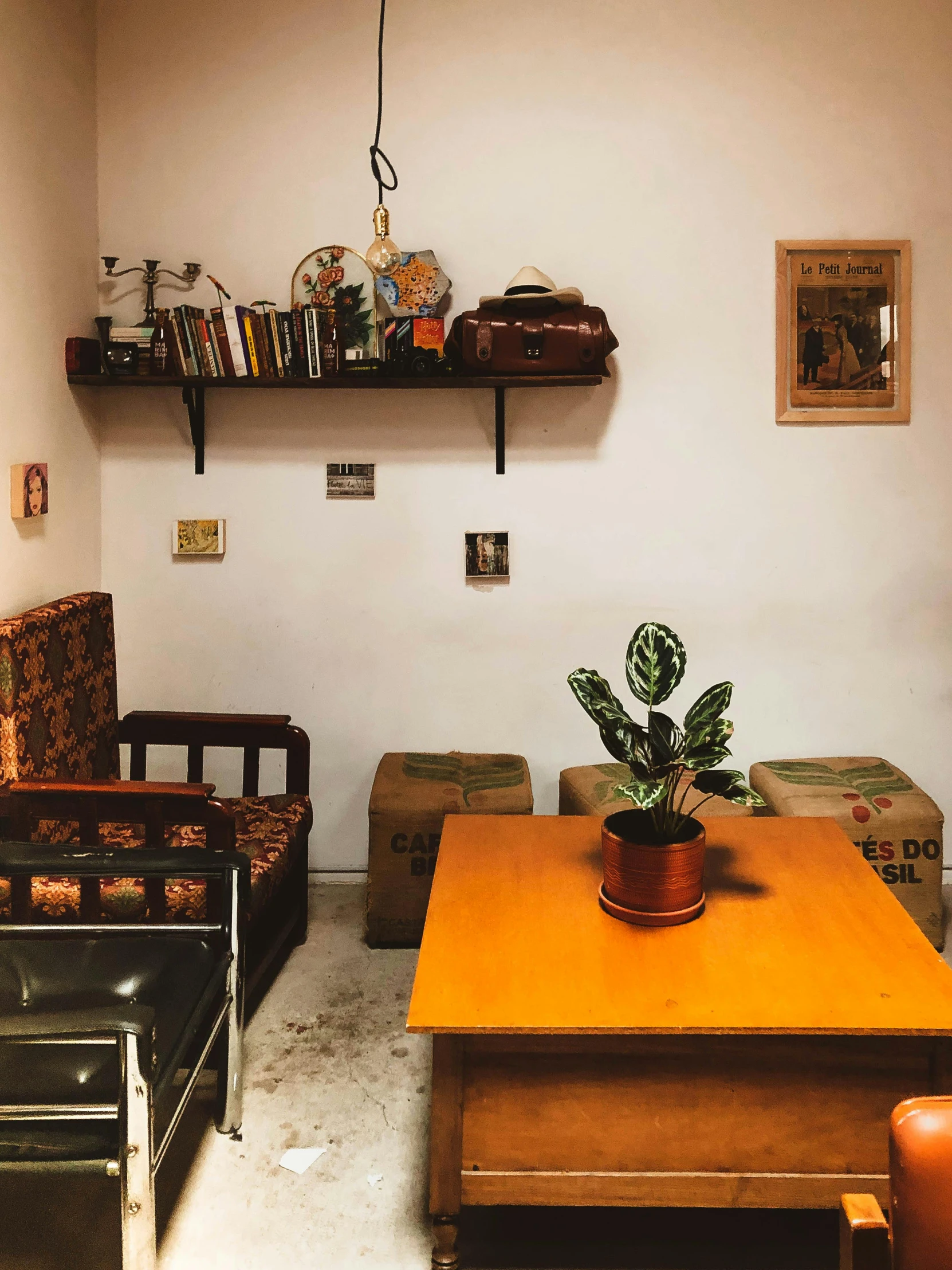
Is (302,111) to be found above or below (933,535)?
above

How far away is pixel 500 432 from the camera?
3557 mm

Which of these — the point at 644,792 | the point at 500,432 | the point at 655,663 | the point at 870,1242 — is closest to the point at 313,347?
the point at 500,432

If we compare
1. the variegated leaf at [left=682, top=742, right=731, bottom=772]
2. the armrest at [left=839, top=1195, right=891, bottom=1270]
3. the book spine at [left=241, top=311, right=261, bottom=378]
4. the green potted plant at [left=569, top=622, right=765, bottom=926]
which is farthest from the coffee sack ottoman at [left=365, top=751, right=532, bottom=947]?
the armrest at [left=839, top=1195, right=891, bottom=1270]

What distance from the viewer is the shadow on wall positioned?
11.8 ft

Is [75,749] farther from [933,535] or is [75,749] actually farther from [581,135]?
[933,535]

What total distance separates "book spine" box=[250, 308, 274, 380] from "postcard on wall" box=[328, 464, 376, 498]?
15.0 inches

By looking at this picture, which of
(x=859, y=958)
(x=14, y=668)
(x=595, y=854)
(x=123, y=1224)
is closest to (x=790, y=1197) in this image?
(x=859, y=958)

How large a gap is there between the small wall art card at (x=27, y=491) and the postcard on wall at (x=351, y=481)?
0.91 m

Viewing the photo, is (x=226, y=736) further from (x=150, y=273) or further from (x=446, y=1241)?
(x=446, y=1241)

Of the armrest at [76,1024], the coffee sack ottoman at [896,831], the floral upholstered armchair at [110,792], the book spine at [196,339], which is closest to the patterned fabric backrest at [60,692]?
the floral upholstered armchair at [110,792]

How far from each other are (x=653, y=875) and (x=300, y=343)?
2112 millimetres

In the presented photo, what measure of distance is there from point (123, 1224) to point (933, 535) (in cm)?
315

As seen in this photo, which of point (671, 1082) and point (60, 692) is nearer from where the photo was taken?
point (671, 1082)

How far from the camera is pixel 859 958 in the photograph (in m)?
1.95
